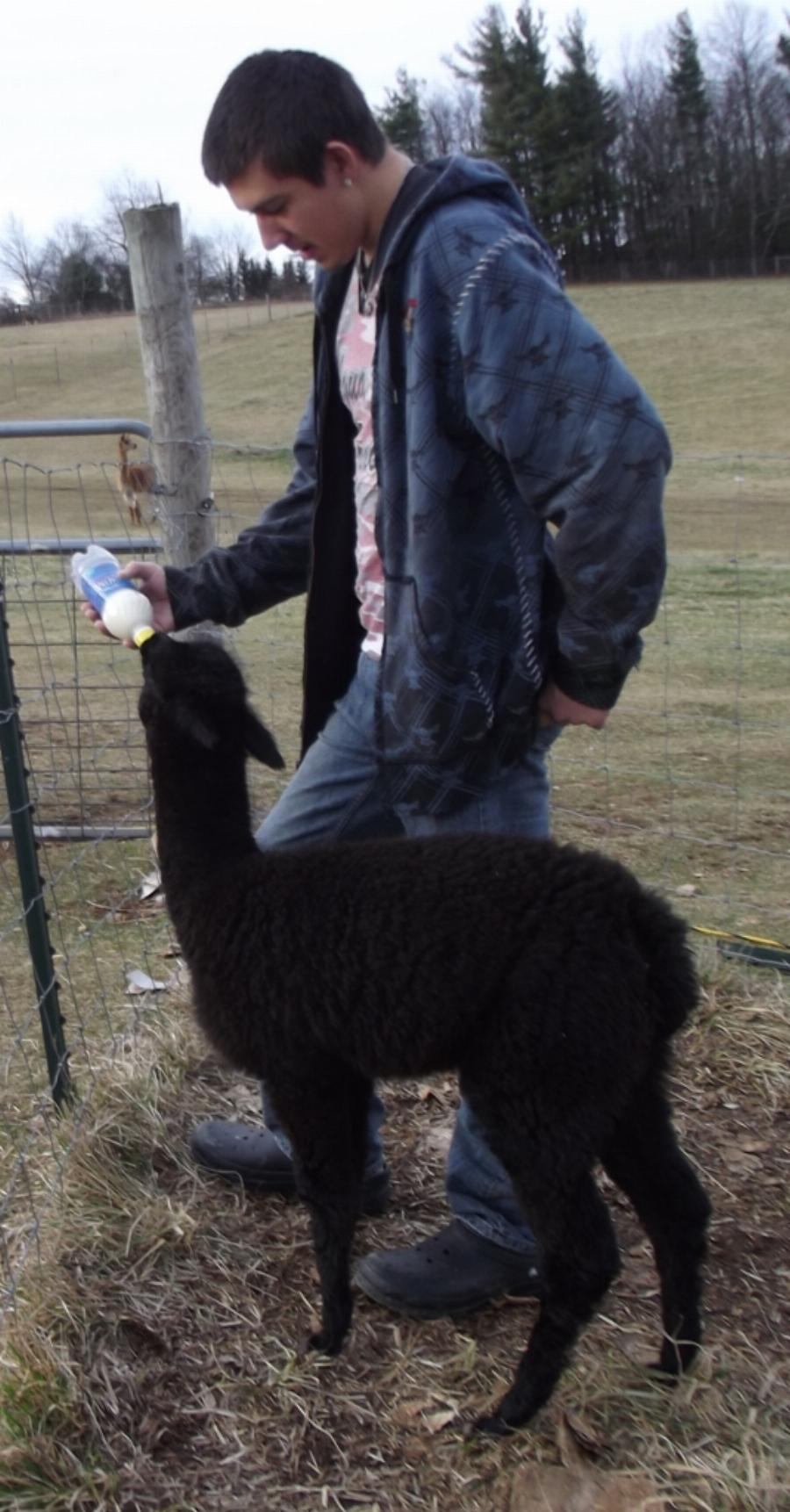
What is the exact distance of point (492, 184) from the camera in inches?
98.5

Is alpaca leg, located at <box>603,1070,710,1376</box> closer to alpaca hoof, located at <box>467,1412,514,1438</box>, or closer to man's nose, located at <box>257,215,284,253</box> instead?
alpaca hoof, located at <box>467,1412,514,1438</box>

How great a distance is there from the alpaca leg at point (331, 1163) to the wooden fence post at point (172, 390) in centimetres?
286

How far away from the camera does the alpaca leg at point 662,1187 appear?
2.72 metres

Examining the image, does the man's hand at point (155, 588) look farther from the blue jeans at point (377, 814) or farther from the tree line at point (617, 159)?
the tree line at point (617, 159)

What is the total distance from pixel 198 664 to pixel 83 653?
8405 mm

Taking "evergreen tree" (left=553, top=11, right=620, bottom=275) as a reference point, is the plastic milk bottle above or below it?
below

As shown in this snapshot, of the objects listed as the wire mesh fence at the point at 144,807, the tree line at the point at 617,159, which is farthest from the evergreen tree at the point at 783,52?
the wire mesh fence at the point at 144,807

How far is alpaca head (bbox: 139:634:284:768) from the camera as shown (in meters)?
2.86

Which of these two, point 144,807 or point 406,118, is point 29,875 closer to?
point 144,807

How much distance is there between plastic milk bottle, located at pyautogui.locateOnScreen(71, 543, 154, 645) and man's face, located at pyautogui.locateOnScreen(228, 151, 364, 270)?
32.7 inches

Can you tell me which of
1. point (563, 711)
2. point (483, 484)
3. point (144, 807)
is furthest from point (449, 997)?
point (144, 807)

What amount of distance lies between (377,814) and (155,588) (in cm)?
76

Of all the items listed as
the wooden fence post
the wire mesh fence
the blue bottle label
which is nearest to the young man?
the blue bottle label

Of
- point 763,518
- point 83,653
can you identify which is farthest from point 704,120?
point 83,653
